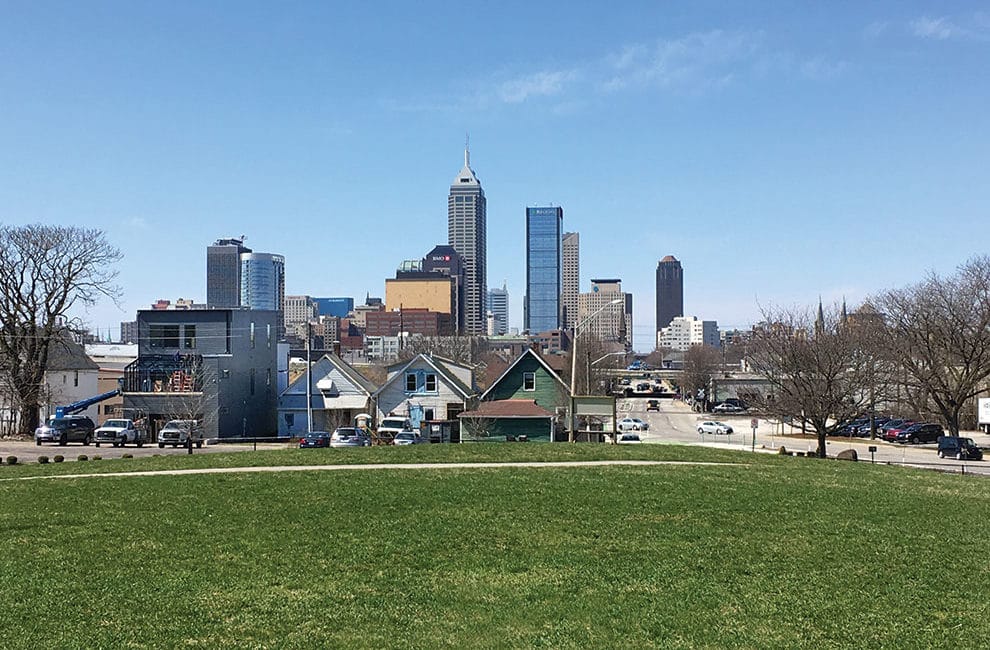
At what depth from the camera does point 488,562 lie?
49.3 ft

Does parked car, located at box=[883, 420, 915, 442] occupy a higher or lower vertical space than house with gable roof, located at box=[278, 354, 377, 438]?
lower

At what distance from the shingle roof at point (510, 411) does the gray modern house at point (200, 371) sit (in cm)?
1625

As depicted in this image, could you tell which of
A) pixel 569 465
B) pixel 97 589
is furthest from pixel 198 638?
pixel 569 465

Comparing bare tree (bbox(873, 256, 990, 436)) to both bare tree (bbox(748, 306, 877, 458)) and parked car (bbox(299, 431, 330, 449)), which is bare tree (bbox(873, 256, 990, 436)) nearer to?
bare tree (bbox(748, 306, 877, 458))

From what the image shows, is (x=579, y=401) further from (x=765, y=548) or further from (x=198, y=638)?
(x=198, y=638)

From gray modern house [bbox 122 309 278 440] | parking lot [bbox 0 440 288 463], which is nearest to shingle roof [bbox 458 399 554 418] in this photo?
parking lot [bbox 0 440 288 463]

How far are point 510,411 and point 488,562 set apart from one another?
122 feet

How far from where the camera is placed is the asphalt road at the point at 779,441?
1982 inches

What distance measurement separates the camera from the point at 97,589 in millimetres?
13352

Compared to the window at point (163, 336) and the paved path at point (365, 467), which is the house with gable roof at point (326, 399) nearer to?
the window at point (163, 336)

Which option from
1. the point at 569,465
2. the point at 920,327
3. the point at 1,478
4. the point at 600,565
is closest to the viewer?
the point at 600,565

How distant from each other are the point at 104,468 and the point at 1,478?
2.73 meters

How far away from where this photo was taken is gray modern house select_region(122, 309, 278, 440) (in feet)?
185

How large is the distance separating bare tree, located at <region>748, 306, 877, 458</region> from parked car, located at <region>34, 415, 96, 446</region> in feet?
122
